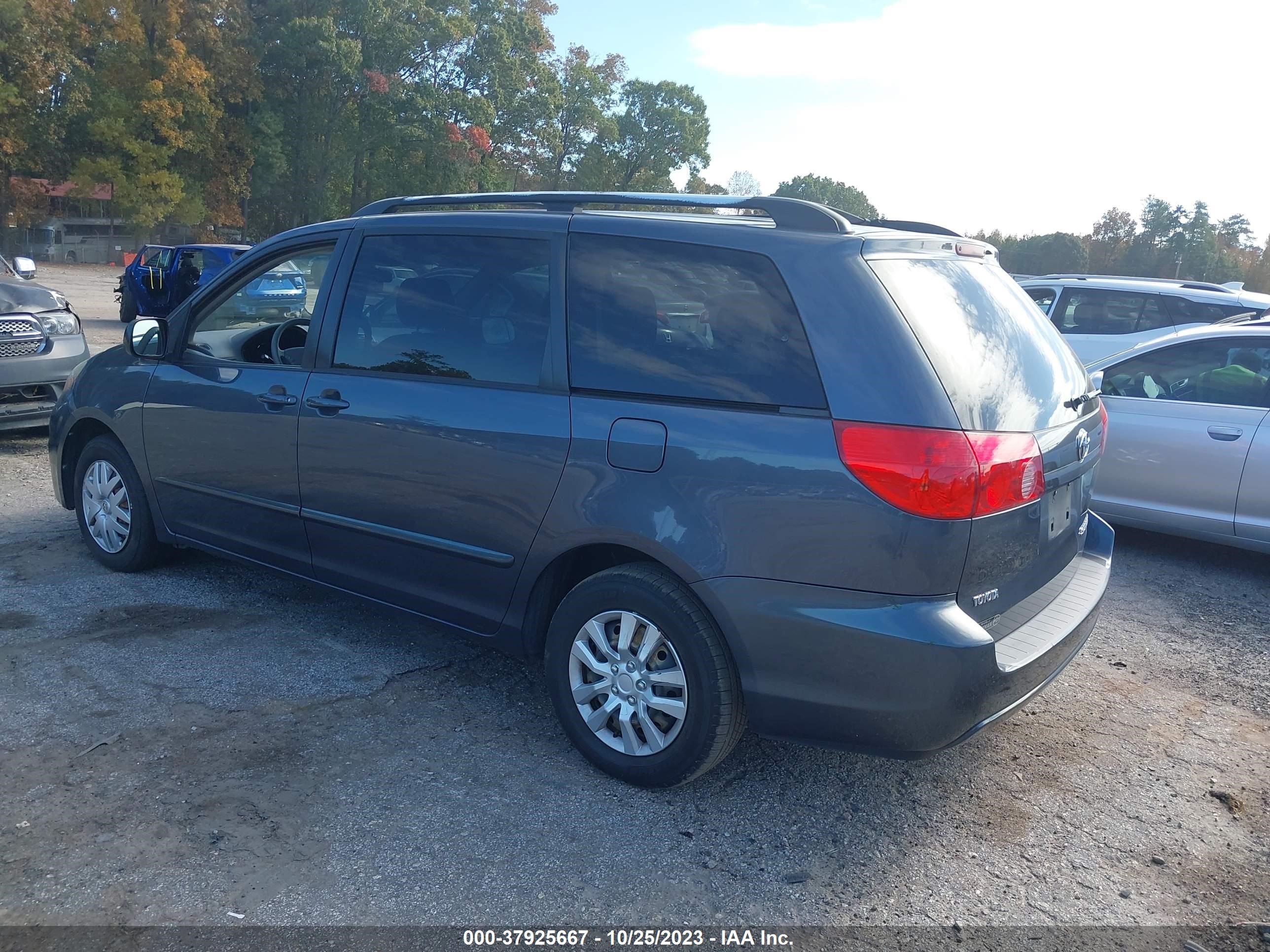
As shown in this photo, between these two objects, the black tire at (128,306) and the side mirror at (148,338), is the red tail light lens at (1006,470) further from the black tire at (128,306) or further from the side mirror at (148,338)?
the black tire at (128,306)

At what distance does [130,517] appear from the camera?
17.3 feet

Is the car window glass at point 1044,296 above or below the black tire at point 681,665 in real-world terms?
above

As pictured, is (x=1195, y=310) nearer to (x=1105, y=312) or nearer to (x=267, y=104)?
(x=1105, y=312)

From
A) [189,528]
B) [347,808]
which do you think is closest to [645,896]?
[347,808]

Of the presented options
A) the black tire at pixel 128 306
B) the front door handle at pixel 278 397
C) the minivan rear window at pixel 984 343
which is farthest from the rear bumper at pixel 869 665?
the black tire at pixel 128 306

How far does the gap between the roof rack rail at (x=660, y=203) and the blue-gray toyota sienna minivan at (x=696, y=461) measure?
0.5 inches

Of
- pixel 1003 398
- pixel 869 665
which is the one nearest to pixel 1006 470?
pixel 1003 398

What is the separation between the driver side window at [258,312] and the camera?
475cm

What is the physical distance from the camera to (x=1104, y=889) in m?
3.03

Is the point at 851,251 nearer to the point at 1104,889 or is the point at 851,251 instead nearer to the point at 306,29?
the point at 1104,889

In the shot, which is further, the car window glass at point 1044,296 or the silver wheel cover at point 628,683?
the car window glass at point 1044,296

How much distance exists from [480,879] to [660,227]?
2.15m

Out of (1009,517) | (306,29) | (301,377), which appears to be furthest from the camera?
(306,29)

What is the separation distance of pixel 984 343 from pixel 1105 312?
677 centimetres
